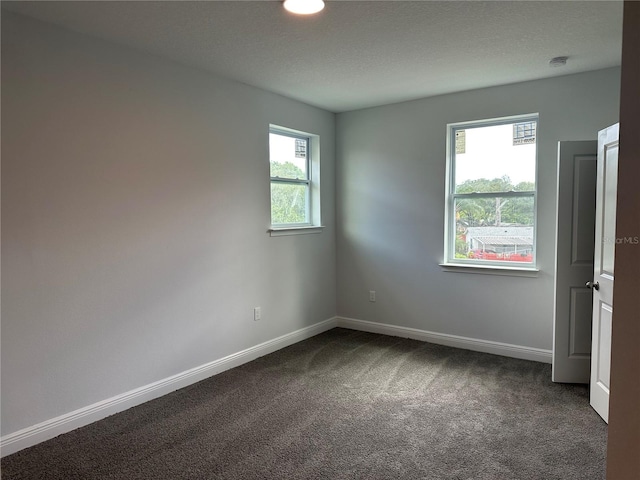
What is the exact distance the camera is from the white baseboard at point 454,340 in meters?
3.80

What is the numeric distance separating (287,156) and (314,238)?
0.95 meters

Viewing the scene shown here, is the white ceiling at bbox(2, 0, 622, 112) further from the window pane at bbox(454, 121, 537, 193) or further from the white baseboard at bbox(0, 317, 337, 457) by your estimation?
the white baseboard at bbox(0, 317, 337, 457)

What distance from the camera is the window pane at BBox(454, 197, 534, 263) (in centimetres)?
385

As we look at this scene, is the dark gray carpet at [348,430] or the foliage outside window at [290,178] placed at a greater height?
the foliage outside window at [290,178]

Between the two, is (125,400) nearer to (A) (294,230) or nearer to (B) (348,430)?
(B) (348,430)

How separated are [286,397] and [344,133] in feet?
9.84

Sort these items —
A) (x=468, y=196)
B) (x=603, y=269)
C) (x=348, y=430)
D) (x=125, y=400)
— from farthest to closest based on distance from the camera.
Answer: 1. (x=468, y=196)
2. (x=125, y=400)
3. (x=603, y=269)
4. (x=348, y=430)

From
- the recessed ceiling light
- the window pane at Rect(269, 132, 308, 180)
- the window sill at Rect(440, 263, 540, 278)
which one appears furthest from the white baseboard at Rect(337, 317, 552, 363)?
the recessed ceiling light

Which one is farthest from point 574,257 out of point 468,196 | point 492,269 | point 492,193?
point 468,196

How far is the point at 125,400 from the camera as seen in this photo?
2904 millimetres

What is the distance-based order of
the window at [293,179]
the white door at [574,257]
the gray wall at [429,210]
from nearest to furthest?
the white door at [574,257] → the gray wall at [429,210] → the window at [293,179]

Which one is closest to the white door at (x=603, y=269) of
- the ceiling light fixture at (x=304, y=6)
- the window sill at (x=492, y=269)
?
the window sill at (x=492, y=269)

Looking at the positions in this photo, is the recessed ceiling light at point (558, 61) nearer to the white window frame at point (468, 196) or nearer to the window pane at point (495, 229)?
the white window frame at point (468, 196)

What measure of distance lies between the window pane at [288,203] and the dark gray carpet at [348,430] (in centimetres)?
151
